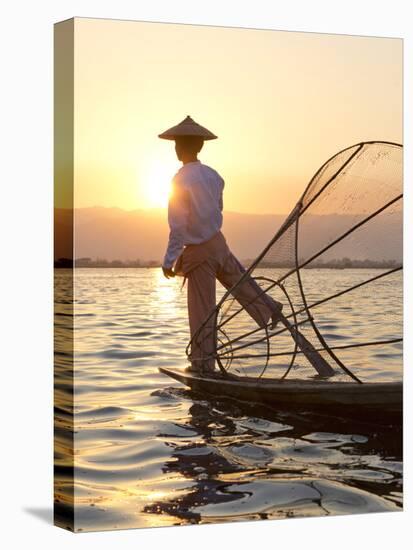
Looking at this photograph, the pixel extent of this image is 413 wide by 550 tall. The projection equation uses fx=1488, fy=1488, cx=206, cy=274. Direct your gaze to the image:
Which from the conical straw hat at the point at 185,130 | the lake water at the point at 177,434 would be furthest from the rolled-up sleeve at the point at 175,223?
the conical straw hat at the point at 185,130

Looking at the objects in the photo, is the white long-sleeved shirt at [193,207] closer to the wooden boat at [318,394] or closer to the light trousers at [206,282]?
the light trousers at [206,282]

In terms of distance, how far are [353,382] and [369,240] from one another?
31.0 inches

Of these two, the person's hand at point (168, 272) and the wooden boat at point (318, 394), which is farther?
the wooden boat at point (318, 394)

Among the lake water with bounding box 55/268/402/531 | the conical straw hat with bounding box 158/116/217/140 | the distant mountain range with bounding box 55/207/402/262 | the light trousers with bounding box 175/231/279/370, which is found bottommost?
the lake water with bounding box 55/268/402/531

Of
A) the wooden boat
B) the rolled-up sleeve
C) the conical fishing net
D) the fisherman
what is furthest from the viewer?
the conical fishing net

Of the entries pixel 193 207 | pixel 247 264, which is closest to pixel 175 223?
pixel 193 207

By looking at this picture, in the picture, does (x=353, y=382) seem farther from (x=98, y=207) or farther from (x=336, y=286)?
(x=98, y=207)

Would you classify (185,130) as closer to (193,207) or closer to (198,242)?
(193,207)

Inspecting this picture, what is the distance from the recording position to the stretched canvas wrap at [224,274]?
717 cm

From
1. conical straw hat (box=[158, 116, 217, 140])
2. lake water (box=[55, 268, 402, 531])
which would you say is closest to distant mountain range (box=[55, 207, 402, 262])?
lake water (box=[55, 268, 402, 531])

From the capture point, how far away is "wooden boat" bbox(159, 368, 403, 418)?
7.92 meters

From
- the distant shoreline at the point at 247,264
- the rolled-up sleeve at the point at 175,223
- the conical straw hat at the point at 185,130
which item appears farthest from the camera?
the rolled-up sleeve at the point at 175,223

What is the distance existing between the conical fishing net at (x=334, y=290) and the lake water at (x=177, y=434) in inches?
0.8

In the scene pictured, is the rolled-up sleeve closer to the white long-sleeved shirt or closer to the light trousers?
the white long-sleeved shirt
